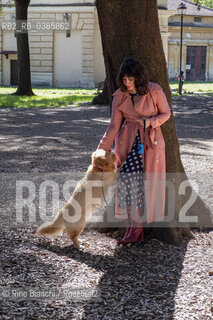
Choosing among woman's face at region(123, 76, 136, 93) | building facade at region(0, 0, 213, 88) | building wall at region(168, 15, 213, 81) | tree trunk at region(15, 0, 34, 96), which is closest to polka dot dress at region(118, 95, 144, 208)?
woman's face at region(123, 76, 136, 93)

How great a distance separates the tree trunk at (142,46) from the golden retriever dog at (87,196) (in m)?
0.77

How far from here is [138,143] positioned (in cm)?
485

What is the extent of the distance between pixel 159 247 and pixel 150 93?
1481 mm

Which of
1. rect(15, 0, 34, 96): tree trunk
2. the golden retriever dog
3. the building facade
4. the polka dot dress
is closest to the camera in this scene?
the golden retriever dog

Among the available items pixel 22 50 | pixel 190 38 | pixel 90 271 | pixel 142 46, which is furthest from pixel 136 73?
pixel 190 38

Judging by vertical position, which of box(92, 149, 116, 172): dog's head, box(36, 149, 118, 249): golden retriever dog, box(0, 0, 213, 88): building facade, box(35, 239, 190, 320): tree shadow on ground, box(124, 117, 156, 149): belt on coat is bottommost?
box(35, 239, 190, 320): tree shadow on ground

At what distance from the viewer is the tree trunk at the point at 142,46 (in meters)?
5.19

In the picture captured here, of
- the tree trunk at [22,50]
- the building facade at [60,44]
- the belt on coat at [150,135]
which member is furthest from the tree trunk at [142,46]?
the building facade at [60,44]

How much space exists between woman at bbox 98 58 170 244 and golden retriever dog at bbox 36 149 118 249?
0.16 meters

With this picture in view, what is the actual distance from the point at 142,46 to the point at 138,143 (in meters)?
1.01

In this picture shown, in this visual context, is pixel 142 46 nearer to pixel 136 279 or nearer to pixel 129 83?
pixel 129 83

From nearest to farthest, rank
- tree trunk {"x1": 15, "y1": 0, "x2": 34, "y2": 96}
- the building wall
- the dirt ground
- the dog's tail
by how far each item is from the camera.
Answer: the dirt ground, the dog's tail, tree trunk {"x1": 15, "y1": 0, "x2": 34, "y2": 96}, the building wall

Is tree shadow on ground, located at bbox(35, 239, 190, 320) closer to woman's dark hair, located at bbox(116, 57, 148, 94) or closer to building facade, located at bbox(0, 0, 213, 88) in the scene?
woman's dark hair, located at bbox(116, 57, 148, 94)

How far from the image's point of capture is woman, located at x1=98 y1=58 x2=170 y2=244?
187 inches
